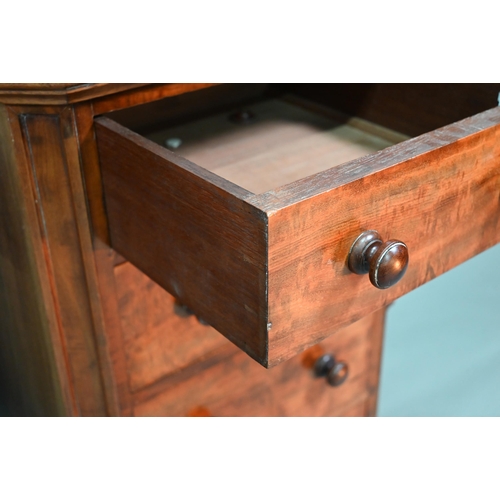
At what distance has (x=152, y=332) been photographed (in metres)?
0.77

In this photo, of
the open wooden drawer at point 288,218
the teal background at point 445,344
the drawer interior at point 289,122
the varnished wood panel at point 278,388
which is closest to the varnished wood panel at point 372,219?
the open wooden drawer at point 288,218

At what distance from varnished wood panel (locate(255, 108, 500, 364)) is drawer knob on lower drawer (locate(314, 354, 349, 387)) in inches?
15.8

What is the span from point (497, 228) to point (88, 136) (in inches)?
14.8

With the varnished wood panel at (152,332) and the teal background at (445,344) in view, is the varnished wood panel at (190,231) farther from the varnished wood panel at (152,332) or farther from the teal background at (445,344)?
the teal background at (445,344)

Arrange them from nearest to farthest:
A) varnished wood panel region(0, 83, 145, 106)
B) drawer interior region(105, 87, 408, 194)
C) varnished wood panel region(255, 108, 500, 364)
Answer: varnished wood panel region(255, 108, 500, 364) → varnished wood panel region(0, 83, 145, 106) → drawer interior region(105, 87, 408, 194)

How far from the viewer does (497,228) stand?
66 centimetres

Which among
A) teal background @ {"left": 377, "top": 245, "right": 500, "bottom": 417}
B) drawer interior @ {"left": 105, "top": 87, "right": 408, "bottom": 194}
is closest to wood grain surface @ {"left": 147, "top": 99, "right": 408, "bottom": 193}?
drawer interior @ {"left": 105, "top": 87, "right": 408, "bottom": 194}

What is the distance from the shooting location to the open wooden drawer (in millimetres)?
479

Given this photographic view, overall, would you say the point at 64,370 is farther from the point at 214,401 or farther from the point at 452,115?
the point at 452,115

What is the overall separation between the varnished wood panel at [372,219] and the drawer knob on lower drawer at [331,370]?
0.40m

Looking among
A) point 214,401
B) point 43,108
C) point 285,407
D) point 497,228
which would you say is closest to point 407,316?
point 285,407

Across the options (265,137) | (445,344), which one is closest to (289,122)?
(265,137)

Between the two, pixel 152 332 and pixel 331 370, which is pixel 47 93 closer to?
pixel 152 332

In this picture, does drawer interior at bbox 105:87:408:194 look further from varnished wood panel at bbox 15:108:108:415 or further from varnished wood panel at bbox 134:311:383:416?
varnished wood panel at bbox 134:311:383:416
